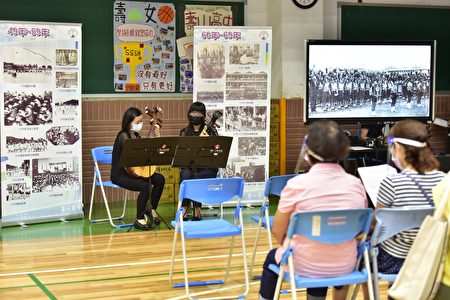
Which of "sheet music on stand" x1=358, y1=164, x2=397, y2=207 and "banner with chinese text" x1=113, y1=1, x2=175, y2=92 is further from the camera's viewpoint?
"banner with chinese text" x1=113, y1=1, x2=175, y2=92

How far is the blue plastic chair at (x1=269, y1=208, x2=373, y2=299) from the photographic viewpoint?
4070 mm

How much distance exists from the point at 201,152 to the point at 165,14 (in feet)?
9.52

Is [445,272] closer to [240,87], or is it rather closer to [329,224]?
[329,224]

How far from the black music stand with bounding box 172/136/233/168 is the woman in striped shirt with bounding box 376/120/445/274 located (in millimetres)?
3506

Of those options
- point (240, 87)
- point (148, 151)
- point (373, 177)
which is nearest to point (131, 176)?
point (148, 151)

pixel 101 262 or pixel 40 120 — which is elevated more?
pixel 40 120

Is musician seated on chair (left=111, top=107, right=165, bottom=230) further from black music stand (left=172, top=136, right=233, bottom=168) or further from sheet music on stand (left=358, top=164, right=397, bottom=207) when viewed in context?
sheet music on stand (left=358, top=164, right=397, bottom=207)

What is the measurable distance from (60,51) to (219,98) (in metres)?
2.07

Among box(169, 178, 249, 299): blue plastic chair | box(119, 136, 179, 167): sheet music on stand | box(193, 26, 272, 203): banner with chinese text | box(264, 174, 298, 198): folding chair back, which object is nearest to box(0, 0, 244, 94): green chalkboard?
box(193, 26, 272, 203): banner with chinese text

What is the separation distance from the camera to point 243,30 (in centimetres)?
933

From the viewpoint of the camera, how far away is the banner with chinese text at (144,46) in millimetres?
9758

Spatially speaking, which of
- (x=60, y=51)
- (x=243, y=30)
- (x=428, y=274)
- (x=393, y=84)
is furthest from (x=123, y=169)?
(x=428, y=274)

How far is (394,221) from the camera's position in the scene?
4262mm

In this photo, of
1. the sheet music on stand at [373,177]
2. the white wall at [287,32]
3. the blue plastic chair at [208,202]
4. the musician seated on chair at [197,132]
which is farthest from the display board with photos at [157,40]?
the sheet music on stand at [373,177]
